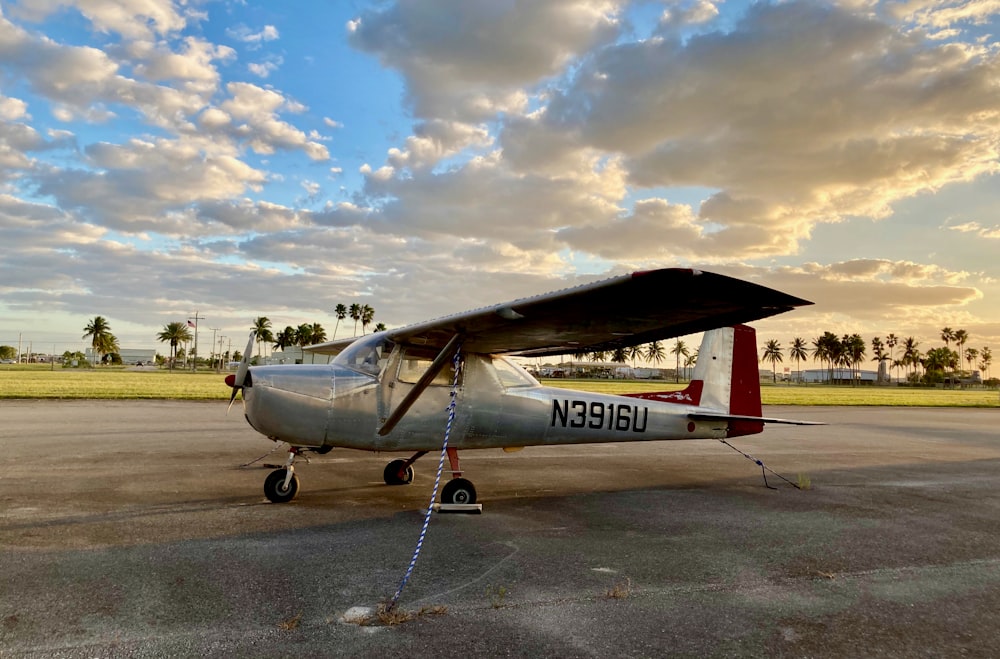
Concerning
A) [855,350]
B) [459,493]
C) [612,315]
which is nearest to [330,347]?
[459,493]

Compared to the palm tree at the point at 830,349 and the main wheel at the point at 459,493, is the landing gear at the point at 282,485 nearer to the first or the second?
the main wheel at the point at 459,493

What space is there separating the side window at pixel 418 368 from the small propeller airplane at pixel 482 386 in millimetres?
15

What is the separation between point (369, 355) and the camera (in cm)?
762

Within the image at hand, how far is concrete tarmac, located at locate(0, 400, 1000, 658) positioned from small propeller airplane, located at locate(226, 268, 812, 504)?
0.86 metres

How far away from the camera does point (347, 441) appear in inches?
285

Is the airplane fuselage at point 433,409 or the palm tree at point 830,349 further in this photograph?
the palm tree at point 830,349

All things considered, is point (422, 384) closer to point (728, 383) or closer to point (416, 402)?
point (416, 402)

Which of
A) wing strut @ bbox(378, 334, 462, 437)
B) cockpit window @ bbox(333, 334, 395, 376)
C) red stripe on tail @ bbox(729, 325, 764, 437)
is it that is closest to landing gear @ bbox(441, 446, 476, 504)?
wing strut @ bbox(378, 334, 462, 437)

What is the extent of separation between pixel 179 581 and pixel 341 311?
130m

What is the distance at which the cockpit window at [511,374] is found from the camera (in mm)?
8164

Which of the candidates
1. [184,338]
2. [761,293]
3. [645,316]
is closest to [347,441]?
[645,316]

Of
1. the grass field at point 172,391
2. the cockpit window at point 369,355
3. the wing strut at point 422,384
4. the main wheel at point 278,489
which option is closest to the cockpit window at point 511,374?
the wing strut at point 422,384

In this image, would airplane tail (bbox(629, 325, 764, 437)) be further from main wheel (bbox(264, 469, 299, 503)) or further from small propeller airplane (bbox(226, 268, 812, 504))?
main wheel (bbox(264, 469, 299, 503))

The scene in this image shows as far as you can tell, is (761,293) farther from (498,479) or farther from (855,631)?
(498,479)
